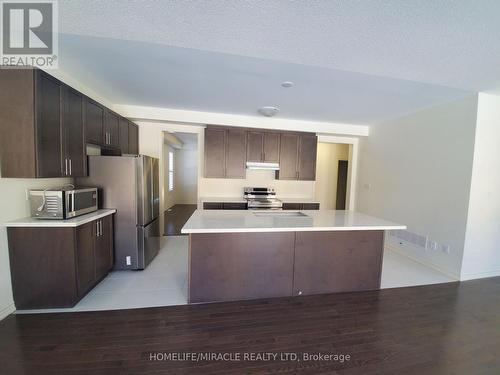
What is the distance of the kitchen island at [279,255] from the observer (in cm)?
221

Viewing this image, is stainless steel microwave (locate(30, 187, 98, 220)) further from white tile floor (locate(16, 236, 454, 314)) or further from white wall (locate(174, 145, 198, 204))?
white wall (locate(174, 145, 198, 204))

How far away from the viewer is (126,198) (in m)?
2.83

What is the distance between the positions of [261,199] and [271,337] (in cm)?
282

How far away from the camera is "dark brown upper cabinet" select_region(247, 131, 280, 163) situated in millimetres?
4320

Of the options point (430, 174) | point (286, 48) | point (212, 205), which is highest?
point (286, 48)

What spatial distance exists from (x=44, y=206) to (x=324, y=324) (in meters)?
2.96

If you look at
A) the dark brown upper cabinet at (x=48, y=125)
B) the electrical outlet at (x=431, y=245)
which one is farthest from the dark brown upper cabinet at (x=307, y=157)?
the dark brown upper cabinet at (x=48, y=125)

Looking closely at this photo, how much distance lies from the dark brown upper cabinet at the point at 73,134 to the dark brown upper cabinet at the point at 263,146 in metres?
2.69

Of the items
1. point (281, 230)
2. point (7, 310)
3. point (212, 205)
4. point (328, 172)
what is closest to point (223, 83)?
point (281, 230)

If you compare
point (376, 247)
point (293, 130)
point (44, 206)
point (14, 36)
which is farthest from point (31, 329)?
point (293, 130)

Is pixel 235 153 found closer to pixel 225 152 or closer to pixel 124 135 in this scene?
pixel 225 152

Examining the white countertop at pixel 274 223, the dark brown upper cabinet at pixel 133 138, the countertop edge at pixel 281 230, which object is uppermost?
the dark brown upper cabinet at pixel 133 138

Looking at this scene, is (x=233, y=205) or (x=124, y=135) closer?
(x=124, y=135)

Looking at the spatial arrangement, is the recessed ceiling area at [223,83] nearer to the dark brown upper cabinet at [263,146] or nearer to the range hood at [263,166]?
the dark brown upper cabinet at [263,146]
